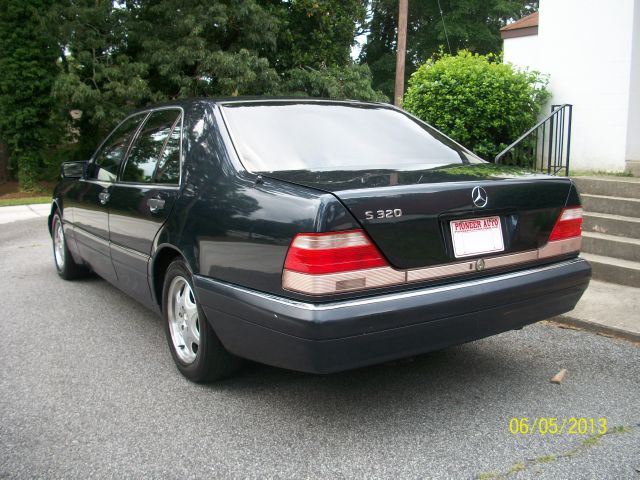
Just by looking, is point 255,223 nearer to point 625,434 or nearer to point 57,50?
point 625,434

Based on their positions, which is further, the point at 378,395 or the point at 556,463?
the point at 378,395

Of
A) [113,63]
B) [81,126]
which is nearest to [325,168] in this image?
[113,63]

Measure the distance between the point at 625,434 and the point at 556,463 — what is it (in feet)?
1.63

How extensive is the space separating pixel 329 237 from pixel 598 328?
2733 millimetres

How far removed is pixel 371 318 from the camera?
2.55 m

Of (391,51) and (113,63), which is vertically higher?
(391,51)

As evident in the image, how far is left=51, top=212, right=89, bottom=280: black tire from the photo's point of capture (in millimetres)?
5816

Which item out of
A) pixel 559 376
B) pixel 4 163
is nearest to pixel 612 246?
pixel 559 376

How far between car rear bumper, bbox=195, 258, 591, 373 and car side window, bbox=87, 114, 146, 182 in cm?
183

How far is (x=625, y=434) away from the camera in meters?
2.82

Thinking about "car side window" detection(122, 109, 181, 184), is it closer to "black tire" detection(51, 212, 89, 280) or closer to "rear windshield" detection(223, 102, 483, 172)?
"rear windshield" detection(223, 102, 483, 172)

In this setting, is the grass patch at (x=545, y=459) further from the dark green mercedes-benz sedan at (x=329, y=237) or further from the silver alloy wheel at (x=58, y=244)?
the silver alloy wheel at (x=58, y=244)

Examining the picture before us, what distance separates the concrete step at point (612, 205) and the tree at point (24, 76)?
1665 cm

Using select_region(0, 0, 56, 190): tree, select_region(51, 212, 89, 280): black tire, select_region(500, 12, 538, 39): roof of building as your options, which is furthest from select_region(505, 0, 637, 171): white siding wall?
select_region(0, 0, 56, 190): tree
